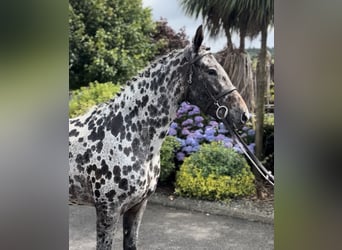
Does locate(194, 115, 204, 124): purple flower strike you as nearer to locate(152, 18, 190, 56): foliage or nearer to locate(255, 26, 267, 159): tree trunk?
locate(255, 26, 267, 159): tree trunk

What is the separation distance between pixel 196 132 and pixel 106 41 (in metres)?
2.83

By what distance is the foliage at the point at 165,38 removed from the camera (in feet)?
A: 23.4

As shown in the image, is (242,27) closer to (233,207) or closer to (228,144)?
(228,144)

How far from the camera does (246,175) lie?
473 cm

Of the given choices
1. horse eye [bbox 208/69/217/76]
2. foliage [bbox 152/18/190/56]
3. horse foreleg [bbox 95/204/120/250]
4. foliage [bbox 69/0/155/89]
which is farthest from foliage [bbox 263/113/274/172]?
horse foreleg [bbox 95/204/120/250]

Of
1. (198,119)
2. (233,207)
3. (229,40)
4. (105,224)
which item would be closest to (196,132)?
(198,119)

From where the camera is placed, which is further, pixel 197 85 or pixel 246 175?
pixel 246 175

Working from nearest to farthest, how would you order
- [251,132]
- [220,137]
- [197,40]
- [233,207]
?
[197,40] < [233,207] < [220,137] < [251,132]

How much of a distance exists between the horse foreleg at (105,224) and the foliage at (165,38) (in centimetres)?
513

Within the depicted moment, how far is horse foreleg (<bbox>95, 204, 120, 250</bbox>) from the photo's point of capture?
2.23 metres

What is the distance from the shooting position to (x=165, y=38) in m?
7.38
